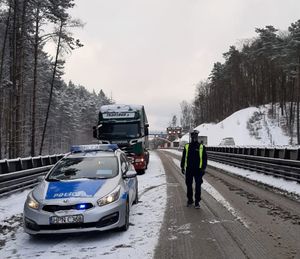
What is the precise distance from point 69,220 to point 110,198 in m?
0.78

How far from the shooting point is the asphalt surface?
6234mm

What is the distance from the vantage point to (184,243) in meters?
6.76

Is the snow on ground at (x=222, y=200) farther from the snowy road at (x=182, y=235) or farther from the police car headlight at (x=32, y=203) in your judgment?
the police car headlight at (x=32, y=203)

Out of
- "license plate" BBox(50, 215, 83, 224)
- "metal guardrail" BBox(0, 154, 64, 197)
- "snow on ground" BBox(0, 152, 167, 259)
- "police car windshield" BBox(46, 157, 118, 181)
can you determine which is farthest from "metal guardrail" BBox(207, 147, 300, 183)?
"license plate" BBox(50, 215, 83, 224)

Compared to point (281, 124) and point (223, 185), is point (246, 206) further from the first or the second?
point (281, 124)

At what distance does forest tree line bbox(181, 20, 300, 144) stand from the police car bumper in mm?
49892

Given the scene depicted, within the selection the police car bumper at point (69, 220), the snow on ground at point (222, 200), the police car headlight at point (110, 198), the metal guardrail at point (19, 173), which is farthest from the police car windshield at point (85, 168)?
the metal guardrail at point (19, 173)

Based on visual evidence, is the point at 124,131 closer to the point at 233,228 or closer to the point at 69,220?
the point at 233,228

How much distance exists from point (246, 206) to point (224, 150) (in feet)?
Answer: 62.7

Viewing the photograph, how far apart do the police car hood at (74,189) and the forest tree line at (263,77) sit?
49.2 meters

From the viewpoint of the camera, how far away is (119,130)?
68.9 feet

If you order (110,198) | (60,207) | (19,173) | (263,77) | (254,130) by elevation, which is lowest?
(60,207)

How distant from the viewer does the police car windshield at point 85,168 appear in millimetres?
8359

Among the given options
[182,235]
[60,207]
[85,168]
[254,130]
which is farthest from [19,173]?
[254,130]
